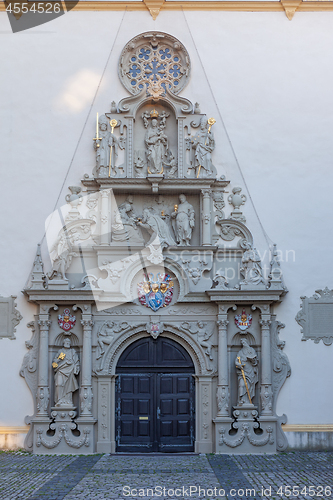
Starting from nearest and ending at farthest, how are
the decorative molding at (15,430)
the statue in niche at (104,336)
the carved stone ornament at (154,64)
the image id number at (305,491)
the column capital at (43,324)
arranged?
the image id number at (305,491), the decorative molding at (15,430), the column capital at (43,324), the statue in niche at (104,336), the carved stone ornament at (154,64)

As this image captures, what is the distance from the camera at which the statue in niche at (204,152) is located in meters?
12.3

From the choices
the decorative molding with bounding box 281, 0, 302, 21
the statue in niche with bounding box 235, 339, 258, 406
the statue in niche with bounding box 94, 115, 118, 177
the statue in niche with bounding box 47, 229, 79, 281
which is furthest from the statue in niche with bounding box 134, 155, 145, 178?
the decorative molding with bounding box 281, 0, 302, 21

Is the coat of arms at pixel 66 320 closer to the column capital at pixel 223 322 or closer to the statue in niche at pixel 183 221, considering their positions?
the statue in niche at pixel 183 221

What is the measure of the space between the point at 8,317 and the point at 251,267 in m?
4.65

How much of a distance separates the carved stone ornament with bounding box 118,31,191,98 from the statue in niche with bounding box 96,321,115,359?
464 cm

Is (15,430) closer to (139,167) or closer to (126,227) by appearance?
(126,227)

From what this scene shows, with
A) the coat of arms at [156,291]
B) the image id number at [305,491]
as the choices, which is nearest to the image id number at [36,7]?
the coat of arms at [156,291]

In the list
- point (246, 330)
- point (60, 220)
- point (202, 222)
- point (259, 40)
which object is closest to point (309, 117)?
point (259, 40)

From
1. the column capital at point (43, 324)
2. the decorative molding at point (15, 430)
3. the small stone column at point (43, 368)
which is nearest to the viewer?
the small stone column at point (43, 368)

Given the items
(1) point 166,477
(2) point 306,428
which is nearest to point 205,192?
(2) point 306,428

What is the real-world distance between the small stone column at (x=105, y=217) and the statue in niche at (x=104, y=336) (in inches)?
61.1

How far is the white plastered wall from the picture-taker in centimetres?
1214

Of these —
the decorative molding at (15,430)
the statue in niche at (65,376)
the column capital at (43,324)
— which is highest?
the column capital at (43,324)

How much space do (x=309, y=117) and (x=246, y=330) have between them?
4.41 meters
